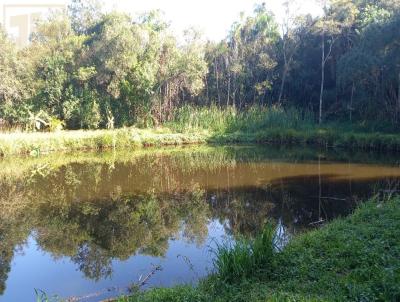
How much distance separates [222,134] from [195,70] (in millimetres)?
4456

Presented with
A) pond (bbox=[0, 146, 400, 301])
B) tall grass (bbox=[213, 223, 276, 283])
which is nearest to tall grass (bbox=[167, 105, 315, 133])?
pond (bbox=[0, 146, 400, 301])

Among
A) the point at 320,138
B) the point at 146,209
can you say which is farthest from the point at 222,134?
the point at 146,209

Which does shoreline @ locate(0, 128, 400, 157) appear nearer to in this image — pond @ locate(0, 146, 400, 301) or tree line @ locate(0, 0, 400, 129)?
pond @ locate(0, 146, 400, 301)

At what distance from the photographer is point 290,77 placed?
89.1 feet

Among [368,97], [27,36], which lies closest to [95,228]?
[368,97]

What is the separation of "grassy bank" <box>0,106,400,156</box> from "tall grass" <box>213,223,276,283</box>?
1501cm

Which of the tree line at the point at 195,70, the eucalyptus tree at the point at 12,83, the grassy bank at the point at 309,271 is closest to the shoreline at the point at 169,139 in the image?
the tree line at the point at 195,70

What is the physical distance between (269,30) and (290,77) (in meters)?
3.92

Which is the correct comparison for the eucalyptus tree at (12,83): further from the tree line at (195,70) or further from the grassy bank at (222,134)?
the grassy bank at (222,134)

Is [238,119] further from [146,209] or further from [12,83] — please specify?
[146,209]

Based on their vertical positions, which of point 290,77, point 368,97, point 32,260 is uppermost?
point 290,77

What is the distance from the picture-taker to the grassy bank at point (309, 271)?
383 centimetres

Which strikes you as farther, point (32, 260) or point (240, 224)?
point (240, 224)

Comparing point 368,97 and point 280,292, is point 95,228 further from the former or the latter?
point 368,97
